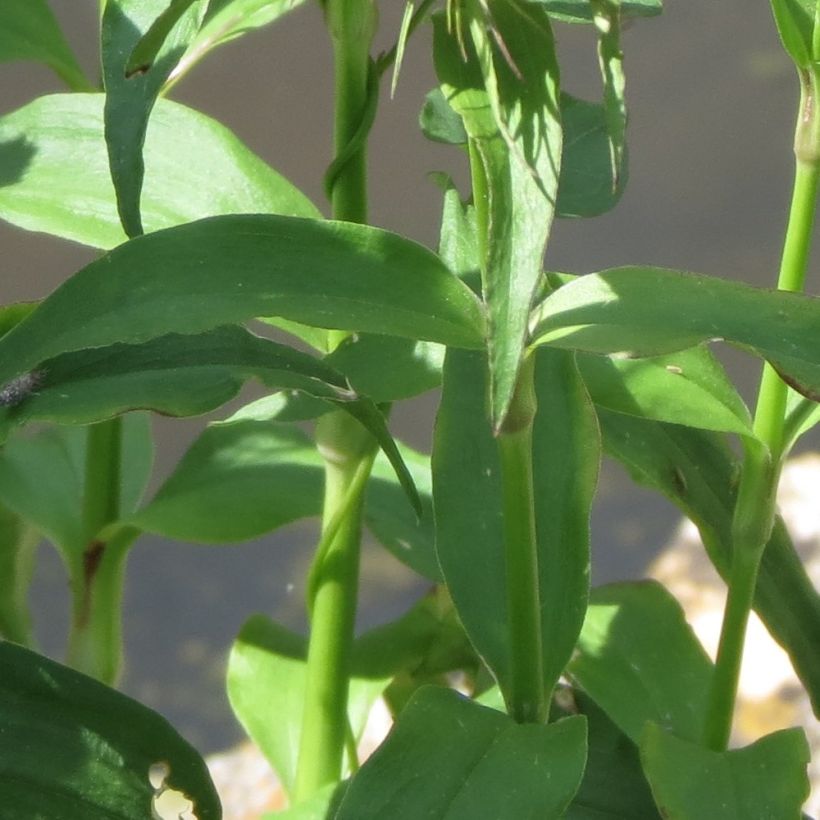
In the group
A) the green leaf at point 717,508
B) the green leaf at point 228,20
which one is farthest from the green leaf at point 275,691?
the green leaf at point 228,20

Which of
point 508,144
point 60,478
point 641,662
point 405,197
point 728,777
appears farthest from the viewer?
point 405,197

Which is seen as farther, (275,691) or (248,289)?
(275,691)

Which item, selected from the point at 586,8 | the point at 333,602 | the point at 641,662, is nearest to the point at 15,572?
the point at 333,602

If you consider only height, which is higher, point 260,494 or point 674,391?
point 674,391

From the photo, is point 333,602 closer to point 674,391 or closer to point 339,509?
point 339,509

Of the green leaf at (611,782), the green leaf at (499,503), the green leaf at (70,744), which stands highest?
the green leaf at (499,503)

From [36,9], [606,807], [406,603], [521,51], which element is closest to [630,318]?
[521,51]

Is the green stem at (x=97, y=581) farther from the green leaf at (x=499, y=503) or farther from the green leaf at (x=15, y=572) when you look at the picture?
the green leaf at (x=499, y=503)
